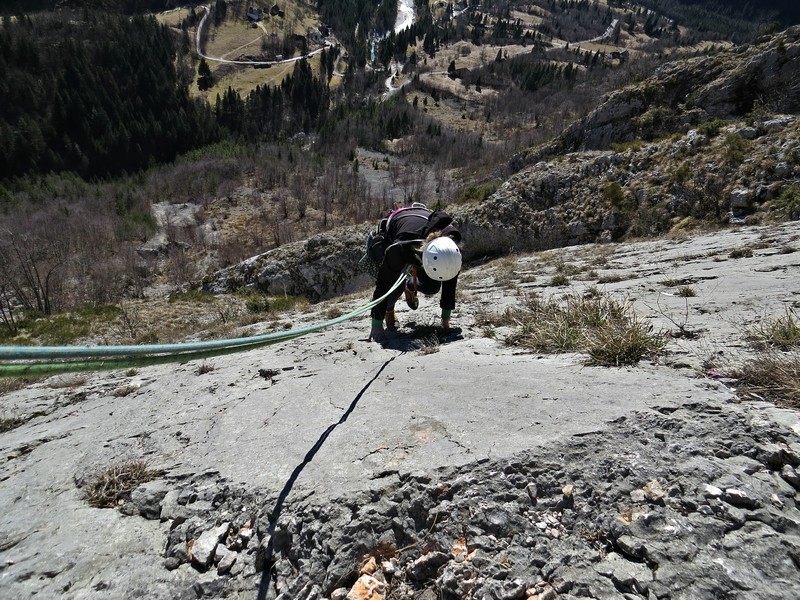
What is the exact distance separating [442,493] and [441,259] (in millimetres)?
2913

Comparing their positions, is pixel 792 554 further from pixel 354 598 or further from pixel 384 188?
pixel 384 188

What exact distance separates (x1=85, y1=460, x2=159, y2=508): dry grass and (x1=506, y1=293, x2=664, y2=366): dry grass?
142 inches

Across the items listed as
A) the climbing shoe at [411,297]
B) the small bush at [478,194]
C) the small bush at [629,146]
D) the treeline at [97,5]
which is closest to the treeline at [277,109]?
the treeline at [97,5]

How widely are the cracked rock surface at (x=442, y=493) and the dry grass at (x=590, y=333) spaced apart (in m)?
0.18

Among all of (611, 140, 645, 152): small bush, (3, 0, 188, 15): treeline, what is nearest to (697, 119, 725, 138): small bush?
(611, 140, 645, 152): small bush

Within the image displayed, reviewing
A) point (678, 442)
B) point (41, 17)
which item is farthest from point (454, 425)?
point (41, 17)

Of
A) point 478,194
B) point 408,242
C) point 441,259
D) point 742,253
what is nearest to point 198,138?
point 478,194

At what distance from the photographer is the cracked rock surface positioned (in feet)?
5.76

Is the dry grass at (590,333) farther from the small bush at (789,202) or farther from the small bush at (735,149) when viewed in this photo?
the small bush at (735,149)

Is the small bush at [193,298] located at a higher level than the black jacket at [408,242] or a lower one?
lower

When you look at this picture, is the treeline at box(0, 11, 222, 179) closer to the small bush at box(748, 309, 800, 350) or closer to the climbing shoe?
the climbing shoe

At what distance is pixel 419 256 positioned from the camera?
4988 mm

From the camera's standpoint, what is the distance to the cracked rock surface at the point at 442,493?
175 cm

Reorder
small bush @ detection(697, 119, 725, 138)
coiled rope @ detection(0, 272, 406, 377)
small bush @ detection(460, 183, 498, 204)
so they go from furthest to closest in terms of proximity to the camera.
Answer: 1. small bush @ detection(460, 183, 498, 204)
2. small bush @ detection(697, 119, 725, 138)
3. coiled rope @ detection(0, 272, 406, 377)
